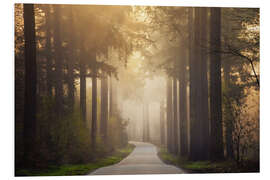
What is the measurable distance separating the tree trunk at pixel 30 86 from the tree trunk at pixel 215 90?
16.5 ft

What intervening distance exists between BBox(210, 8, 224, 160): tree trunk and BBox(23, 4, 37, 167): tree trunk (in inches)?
198

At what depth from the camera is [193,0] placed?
43.0ft

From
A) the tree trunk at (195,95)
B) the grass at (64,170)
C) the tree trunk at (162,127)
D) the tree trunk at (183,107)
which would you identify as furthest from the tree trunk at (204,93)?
the tree trunk at (162,127)

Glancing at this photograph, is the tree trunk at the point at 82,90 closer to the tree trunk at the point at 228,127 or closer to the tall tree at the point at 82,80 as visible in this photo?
the tall tree at the point at 82,80

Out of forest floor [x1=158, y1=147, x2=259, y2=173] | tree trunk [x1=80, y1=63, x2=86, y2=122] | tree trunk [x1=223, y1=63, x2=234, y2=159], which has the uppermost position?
tree trunk [x1=80, y1=63, x2=86, y2=122]

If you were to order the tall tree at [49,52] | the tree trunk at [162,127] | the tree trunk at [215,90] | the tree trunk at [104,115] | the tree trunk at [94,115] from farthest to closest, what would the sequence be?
1. the tree trunk at [162,127]
2. the tree trunk at [104,115]
3. the tree trunk at [94,115]
4. the tall tree at [49,52]
5. the tree trunk at [215,90]

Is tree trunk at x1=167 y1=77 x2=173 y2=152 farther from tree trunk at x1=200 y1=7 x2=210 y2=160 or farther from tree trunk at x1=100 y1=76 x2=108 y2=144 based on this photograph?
tree trunk at x1=100 y1=76 x2=108 y2=144

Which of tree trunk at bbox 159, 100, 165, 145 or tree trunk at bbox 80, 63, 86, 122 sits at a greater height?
tree trunk at bbox 80, 63, 86, 122

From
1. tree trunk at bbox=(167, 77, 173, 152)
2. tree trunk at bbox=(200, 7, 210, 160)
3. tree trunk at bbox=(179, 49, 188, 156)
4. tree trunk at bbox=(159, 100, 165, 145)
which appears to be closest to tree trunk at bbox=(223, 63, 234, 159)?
tree trunk at bbox=(200, 7, 210, 160)

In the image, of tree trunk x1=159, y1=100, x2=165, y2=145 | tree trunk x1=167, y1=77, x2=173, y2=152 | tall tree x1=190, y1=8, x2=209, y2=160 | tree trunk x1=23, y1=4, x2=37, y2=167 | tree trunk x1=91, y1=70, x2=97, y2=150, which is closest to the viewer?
tree trunk x1=23, y1=4, x2=37, y2=167

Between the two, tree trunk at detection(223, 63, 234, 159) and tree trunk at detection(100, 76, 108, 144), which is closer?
tree trunk at detection(223, 63, 234, 159)

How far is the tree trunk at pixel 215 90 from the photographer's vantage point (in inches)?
499

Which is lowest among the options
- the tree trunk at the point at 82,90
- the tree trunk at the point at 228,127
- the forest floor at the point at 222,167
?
the forest floor at the point at 222,167

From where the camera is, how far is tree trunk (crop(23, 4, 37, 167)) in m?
11.4
